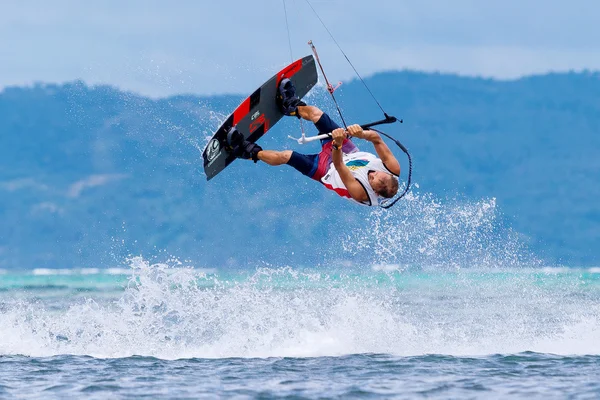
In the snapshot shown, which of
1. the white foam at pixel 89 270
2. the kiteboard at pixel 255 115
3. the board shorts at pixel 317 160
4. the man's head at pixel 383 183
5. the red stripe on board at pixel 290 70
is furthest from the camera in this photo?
the white foam at pixel 89 270

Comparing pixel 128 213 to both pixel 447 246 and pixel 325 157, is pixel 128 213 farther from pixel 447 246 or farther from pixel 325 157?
pixel 325 157

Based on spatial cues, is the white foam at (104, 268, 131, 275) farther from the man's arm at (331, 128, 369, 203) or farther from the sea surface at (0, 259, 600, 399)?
the man's arm at (331, 128, 369, 203)

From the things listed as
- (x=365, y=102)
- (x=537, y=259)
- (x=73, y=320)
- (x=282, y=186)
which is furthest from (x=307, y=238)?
(x=73, y=320)

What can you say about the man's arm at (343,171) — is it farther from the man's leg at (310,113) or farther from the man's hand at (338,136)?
the man's leg at (310,113)

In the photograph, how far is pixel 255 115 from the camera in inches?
432

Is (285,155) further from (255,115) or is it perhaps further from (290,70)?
(290,70)

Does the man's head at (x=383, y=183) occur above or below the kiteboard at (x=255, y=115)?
below

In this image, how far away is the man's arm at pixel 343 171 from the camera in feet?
29.1

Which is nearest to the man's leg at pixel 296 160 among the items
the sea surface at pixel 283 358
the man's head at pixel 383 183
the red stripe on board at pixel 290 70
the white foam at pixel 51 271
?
the man's head at pixel 383 183

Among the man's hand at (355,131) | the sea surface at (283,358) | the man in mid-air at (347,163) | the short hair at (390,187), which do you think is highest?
the man's hand at (355,131)

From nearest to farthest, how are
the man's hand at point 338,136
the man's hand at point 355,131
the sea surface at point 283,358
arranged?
the sea surface at point 283,358 → the man's hand at point 338,136 → the man's hand at point 355,131

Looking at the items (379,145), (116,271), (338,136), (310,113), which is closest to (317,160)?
(310,113)

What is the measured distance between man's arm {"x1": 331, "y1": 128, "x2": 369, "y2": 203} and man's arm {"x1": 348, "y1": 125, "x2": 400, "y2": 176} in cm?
17

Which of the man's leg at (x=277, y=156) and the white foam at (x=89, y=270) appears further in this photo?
the white foam at (x=89, y=270)
